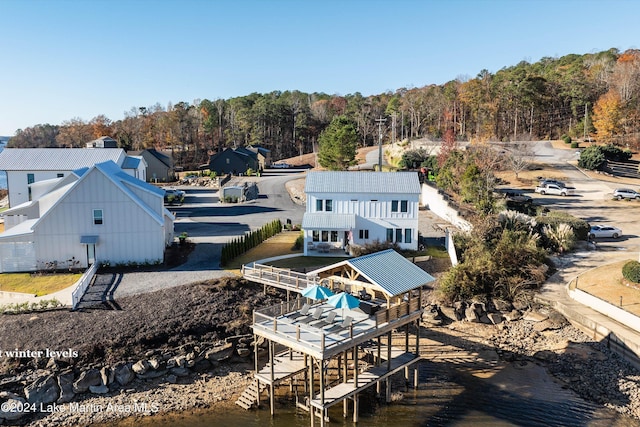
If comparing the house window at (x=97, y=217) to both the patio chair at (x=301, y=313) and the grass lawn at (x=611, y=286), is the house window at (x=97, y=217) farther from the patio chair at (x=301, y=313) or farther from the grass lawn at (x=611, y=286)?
the grass lawn at (x=611, y=286)

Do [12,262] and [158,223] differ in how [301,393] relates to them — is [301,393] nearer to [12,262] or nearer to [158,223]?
[158,223]

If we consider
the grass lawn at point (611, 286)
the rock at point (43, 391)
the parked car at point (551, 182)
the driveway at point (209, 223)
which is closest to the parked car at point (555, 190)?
the parked car at point (551, 182)

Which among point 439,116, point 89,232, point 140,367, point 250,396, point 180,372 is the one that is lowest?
point 250,396

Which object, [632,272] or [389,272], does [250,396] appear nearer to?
[389,272]

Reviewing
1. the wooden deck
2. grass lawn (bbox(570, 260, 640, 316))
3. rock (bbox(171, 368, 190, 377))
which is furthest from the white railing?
grass lawn (bbox(570, 260, 640, 316))

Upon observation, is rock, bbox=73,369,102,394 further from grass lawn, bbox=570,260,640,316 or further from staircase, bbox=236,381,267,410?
grass lawn, bbox=570,260,640,316

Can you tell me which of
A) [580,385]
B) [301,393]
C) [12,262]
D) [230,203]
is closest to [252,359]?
[301,393]

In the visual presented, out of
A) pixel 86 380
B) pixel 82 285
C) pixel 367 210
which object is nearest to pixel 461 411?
pixel 86 380
